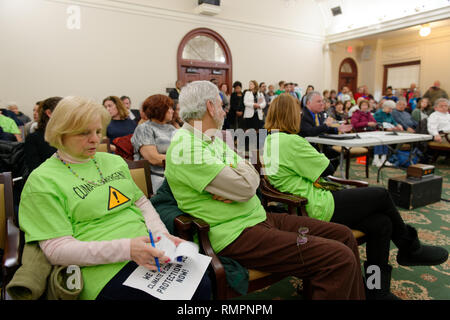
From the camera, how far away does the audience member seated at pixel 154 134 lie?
266cm

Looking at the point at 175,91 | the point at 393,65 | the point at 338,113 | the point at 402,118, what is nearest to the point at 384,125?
the point at 402,118

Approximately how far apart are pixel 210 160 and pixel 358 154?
12.9ft

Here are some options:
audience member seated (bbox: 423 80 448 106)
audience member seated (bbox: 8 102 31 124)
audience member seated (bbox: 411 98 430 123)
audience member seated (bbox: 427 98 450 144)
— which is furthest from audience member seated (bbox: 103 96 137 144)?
audience member seated (bbox: 423 80 448 106)

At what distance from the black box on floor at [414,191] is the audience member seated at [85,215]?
300cm

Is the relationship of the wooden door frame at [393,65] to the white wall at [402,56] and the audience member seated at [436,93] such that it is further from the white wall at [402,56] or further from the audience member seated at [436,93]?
the audience member seated at [436,93]

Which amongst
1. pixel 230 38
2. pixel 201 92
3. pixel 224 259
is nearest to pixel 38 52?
pixel 230 38

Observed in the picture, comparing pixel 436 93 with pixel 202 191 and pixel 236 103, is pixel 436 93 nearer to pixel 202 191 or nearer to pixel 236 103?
pixel 236 103

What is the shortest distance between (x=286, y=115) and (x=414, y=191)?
7.32 ft

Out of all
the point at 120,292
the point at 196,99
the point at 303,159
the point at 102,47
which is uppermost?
the point at 102,47

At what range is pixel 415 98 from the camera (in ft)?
32.4

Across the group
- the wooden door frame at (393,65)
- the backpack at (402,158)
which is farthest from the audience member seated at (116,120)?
the wooden door frame at (393,65)

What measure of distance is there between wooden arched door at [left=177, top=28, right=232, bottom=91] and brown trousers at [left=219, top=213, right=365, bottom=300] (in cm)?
715

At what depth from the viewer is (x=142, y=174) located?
1910 mm
